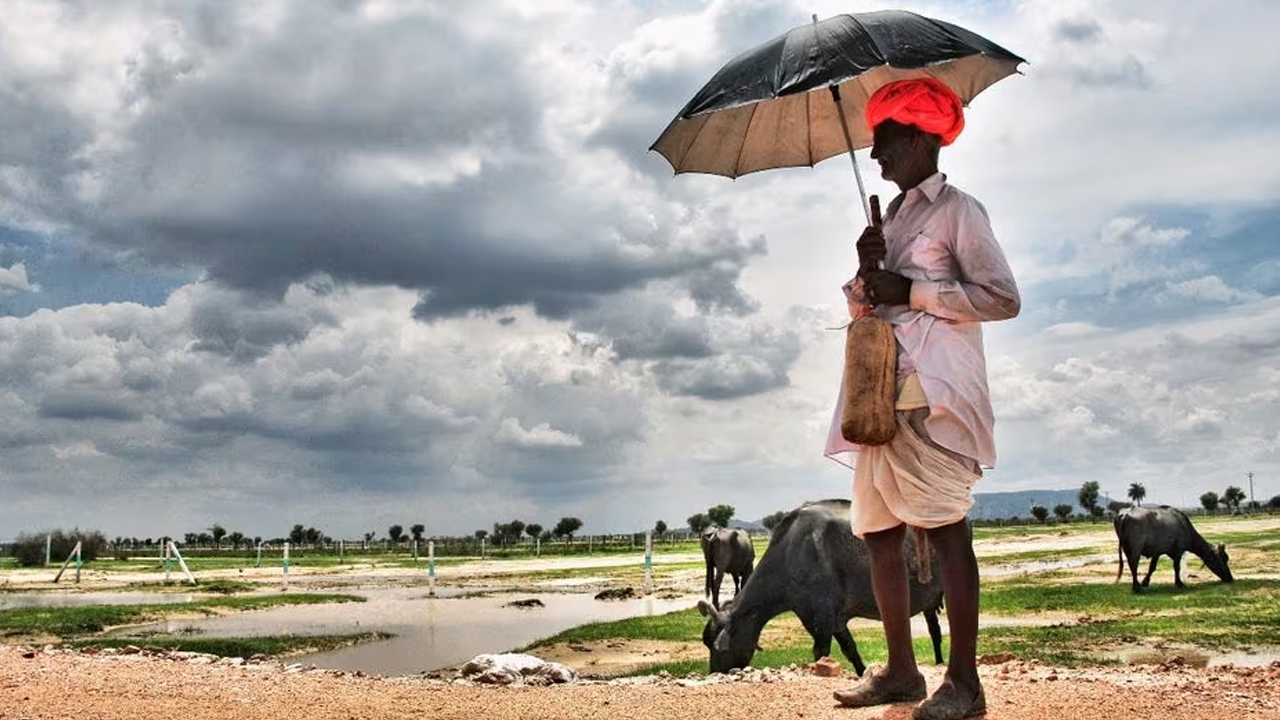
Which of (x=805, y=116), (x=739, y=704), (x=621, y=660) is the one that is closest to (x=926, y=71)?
(x=805, y=116)

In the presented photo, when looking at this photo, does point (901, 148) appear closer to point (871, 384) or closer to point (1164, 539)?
point (871, 384)

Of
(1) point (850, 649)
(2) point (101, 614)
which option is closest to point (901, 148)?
(1) point (850, 649)

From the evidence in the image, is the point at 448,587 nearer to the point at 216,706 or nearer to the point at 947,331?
the point at 216,706

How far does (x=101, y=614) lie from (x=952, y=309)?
80.6ft

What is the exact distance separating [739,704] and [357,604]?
25305 millimetres

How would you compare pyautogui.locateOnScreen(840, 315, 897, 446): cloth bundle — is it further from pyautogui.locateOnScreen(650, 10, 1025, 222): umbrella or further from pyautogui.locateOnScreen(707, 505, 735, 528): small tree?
pyautogui.locateOnScreen(707, 505, 735, 528): small tree

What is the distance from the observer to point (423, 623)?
23438mm

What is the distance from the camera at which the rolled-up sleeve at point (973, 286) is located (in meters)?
4.74

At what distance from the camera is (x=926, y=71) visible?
596 centimetres

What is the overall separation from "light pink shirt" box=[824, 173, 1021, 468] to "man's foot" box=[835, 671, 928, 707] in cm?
128

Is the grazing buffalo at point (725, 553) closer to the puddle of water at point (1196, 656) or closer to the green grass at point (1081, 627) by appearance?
the green grass at point (1081, 627)

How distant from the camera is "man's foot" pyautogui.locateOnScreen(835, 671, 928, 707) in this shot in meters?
5.26

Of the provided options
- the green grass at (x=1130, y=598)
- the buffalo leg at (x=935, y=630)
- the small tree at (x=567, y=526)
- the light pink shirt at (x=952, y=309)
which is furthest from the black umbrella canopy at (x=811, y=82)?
the small tree at (x=567, y=526)

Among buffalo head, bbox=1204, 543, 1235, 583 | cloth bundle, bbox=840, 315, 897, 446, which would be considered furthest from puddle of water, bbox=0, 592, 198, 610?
cloth bundle, bbox=840, 315, 897, 446
